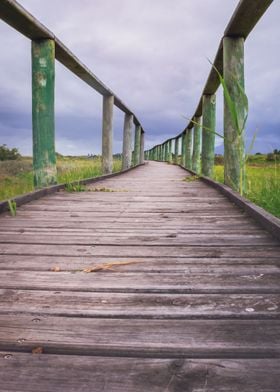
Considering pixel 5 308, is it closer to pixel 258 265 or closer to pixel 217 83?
pixel 258 265

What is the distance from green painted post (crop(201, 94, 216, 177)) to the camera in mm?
5332

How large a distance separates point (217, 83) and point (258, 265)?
12.4ft

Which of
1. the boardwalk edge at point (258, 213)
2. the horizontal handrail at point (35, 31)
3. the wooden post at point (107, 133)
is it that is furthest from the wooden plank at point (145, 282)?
the wooden post at point (107, 133)

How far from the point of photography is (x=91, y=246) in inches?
72.4

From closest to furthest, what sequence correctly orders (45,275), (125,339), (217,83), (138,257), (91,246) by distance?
(125,339) < (45,275) < (138,257) < (91,246) < (217,83)

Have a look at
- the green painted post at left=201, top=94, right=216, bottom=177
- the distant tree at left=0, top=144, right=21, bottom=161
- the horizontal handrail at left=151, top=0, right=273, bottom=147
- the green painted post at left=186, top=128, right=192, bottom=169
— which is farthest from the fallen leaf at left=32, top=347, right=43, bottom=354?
the distant tree at left=0, top=144, right=21, bottom=161

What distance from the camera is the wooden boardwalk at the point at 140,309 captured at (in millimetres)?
802

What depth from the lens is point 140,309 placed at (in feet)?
3.68

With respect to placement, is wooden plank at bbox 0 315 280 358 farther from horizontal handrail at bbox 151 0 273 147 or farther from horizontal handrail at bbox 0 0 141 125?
horizontal handrail at bbox 0 0 141 125

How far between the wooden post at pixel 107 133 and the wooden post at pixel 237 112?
2991 millimetres

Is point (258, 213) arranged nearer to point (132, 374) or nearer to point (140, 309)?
point (140, 309)

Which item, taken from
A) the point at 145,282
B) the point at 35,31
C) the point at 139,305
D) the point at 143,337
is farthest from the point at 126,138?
the point at 143,337

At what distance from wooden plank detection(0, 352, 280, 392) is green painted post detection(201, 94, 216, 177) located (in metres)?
4.68

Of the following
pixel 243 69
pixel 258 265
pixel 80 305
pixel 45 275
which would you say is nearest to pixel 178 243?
pixel 258 265
